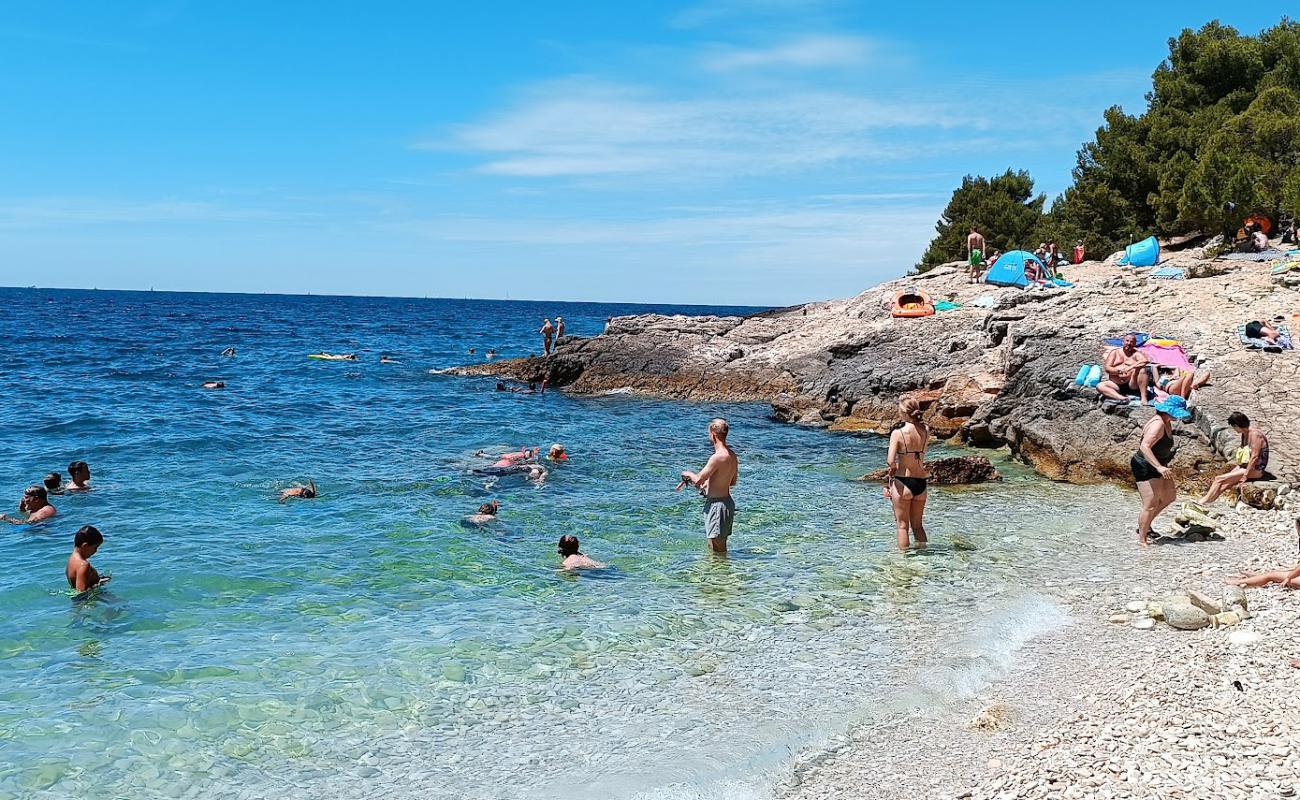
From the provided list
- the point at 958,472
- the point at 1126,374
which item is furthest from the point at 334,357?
the point at 1126,374

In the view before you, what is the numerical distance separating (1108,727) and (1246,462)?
29.5 feet

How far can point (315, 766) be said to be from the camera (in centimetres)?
641

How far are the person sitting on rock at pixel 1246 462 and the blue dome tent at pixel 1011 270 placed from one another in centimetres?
1698

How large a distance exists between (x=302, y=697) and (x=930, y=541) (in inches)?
322

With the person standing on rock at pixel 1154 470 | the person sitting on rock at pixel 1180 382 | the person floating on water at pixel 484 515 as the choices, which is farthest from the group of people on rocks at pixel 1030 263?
the person floating on water at pixel 484 515

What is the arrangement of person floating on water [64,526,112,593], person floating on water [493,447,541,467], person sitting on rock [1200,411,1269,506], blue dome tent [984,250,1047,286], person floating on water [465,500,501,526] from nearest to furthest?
person floating on water [64,526,112,593]
person sitting on rock [1200,411,1269,506]
person floating on water [465,500,501,526]
person floating on water [493,447,541,467]
blue dome tent [984,250,1047,286]

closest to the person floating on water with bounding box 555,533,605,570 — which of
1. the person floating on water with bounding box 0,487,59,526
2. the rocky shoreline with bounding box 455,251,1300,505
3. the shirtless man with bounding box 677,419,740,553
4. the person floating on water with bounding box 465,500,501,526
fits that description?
the shirtless man with bounding box 677,419,740,553

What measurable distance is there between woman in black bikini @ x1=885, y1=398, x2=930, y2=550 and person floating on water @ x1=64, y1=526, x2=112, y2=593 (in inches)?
360

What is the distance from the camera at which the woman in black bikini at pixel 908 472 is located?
10.9 m

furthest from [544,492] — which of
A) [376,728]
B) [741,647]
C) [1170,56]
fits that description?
[1170,56]

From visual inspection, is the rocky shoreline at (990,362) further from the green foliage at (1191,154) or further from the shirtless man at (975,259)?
the green foliage at (1191,154)

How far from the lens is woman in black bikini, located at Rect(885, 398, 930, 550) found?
10852 mm

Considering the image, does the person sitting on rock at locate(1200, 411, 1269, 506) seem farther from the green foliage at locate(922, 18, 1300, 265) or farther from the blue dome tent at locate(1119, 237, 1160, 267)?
the green foliage at locate(922, 18, 1300, 265)

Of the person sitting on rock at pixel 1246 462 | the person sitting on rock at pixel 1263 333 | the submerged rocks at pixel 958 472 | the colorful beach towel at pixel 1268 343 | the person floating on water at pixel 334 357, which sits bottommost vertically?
the submerged rocks at pixel 958 472
